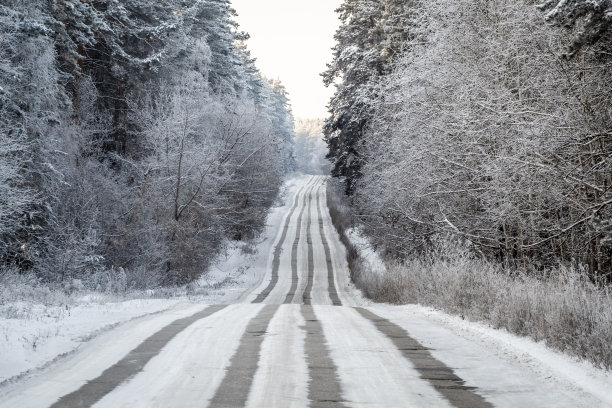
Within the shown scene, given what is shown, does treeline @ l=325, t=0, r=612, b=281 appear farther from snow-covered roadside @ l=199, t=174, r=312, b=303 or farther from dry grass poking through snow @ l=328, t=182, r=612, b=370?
snow-covered roadside @ l=199, t=174, r=312, b=303

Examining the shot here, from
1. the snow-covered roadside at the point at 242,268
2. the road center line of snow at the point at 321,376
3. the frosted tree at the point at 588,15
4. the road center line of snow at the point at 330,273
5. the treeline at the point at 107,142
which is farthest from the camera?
the snow-covered roadside at the point at 242,268

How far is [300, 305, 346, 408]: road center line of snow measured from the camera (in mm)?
4047

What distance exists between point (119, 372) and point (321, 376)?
204cm

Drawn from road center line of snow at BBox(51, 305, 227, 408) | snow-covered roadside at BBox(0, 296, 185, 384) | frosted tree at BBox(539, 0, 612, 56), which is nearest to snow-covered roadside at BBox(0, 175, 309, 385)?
snow-covered roadside at BBox(0, 296, 185, 384)

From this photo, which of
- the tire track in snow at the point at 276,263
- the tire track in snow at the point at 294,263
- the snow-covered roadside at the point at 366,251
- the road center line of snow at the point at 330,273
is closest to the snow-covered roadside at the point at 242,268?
the tire track in snow at the point at 276,263

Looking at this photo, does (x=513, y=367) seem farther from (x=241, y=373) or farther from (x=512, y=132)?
(x=512, y=132)

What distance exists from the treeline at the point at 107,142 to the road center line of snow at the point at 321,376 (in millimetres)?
13207

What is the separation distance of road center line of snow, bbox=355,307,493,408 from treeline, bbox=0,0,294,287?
13.6 m

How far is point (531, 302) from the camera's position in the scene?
22.4 feet

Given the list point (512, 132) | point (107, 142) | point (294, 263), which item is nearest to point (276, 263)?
point (294, 263)

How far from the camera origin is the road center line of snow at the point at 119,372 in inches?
161

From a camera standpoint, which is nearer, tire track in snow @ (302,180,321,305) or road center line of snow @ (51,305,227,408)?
road center line of snow @ (51,305,227,408)

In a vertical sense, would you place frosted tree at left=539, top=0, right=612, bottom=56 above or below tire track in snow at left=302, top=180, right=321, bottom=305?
above

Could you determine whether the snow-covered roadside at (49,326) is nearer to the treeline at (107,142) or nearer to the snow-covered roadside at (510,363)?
the snow-covered roadside at (510,363)
